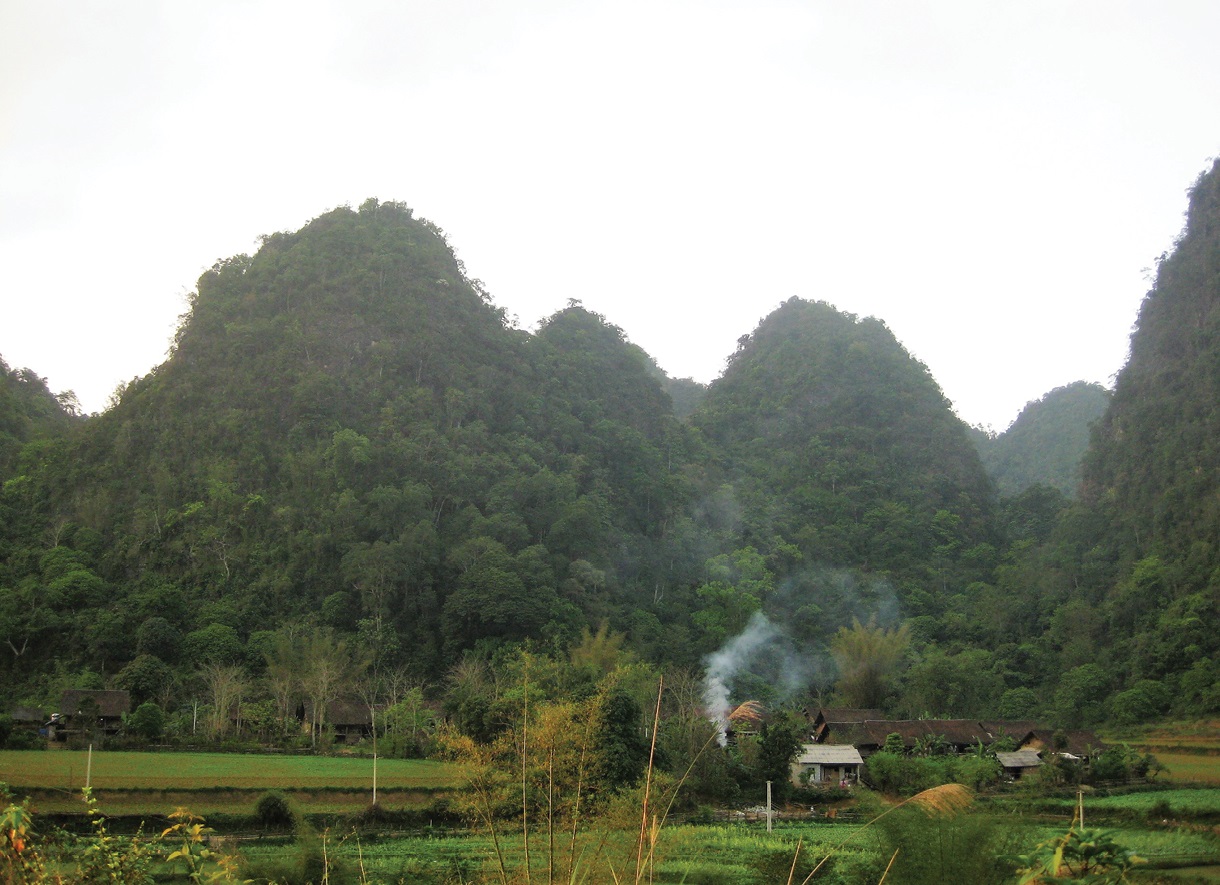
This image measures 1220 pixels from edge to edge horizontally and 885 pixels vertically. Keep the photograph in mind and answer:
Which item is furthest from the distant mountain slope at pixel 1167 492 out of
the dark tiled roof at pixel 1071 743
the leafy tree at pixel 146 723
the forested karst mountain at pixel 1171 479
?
the leafy tree at pixel 146 723

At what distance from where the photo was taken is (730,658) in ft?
170

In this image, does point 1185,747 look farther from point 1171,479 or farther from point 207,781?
point 207,781

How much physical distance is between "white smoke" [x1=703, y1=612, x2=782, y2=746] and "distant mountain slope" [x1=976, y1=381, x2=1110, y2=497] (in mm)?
40160

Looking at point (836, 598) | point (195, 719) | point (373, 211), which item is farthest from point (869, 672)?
point (373, 211)

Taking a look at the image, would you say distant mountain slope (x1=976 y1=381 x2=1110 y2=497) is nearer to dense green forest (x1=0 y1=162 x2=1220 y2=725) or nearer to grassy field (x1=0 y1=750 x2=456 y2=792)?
dense green forest (x1=0 y1=162 x2=1220 y2=725)

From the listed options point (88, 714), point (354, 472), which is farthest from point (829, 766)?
point (354, 472)

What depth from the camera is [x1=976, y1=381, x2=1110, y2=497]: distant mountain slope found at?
296 feet

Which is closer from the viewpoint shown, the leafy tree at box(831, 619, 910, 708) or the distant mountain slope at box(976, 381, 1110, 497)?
the leafy tree at box(831, 619, 910, 708)

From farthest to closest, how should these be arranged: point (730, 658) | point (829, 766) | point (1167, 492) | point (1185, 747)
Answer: point (1167, 492) < point (730, 658) < point (1185, 747) < point (829, 766)

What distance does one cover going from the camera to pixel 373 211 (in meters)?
75.5

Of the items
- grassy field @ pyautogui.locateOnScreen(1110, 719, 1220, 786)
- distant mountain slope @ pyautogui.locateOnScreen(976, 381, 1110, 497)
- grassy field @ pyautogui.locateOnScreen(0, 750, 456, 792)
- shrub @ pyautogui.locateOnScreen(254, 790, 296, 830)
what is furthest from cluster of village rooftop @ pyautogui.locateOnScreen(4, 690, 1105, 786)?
distant mountain slope @ pyautogui.locateOnScreen(976, 381, 1110, 497)

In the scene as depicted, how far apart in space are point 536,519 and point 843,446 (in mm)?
31286

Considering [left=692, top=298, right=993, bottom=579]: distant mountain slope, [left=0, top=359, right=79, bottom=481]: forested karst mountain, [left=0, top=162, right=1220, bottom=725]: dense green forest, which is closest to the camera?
[left=0, top=162, right=1220, bottom=725]: dense green forest

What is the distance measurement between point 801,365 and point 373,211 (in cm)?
3829
